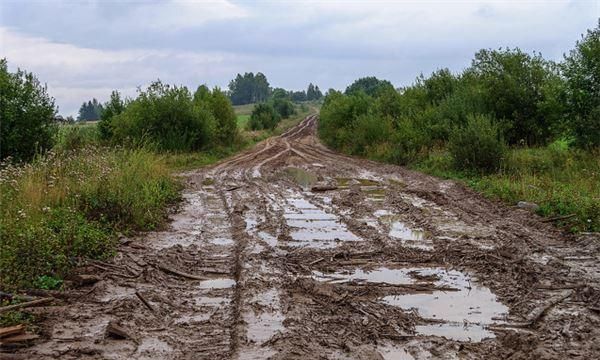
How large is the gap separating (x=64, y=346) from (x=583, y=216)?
9.20m

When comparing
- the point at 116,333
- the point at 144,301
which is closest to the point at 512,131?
the point at 144,301

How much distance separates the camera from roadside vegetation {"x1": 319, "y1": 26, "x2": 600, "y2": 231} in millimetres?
13227

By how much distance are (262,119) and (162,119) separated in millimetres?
37176

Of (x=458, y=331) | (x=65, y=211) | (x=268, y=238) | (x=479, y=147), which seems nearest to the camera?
(x=458, y=331)

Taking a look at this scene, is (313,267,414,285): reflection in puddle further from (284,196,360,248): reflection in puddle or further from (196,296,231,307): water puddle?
(284,196,360,248): reflection in puddle

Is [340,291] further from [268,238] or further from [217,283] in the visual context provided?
[268,238]

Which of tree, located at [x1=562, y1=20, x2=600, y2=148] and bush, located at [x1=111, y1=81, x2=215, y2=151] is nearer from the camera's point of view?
tree, located at [x1=562, y1=20, x2=600, y2=148]

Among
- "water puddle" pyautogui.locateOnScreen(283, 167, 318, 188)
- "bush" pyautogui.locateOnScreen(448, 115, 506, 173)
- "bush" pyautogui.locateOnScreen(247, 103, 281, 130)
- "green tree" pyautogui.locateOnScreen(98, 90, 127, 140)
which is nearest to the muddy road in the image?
"bush" pyautogui.locateOnScreen(448, 115, 506, 173)

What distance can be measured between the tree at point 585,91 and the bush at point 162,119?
59.4ft

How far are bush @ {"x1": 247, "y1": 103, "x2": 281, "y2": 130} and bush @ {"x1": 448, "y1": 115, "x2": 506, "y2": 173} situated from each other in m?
45.2

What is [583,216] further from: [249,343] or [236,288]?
[249,343]

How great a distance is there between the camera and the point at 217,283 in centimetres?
707

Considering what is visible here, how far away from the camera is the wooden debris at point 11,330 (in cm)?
485

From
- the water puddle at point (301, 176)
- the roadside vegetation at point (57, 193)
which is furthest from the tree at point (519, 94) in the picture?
the roadside vegetation at point (57, 193)
